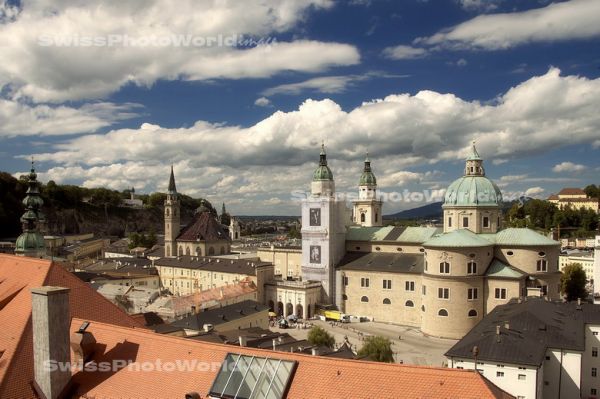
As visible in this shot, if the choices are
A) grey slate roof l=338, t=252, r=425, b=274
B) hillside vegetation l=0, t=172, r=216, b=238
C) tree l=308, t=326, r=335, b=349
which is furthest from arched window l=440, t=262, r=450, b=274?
hillside vegetation l=0, t=172, r=216, b=238

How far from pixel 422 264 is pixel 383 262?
552 cm

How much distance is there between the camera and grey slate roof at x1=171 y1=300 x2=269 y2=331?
45281 mm

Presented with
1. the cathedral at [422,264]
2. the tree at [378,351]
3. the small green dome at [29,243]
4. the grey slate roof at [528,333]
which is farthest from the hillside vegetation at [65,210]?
the grey slate roof at [528,333]

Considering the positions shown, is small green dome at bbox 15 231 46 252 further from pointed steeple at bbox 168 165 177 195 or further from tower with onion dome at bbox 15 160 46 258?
pointed steeple at bbox 168 165 177 195

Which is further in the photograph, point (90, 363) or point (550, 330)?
point (550, 330)

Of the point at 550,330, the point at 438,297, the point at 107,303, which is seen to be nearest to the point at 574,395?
the point at 550,330

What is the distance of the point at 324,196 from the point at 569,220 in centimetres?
9507

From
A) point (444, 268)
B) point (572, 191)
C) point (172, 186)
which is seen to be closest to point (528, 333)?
point (444, 268)

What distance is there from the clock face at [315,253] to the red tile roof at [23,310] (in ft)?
169

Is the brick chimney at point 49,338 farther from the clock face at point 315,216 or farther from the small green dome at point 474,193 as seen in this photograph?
the clock face at point 315,216

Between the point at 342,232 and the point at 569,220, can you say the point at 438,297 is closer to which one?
the point at 342,232

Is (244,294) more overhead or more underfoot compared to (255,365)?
more underfoot

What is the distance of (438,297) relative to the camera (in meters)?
58.7

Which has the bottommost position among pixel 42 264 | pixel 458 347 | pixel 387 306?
pixel 387 306
